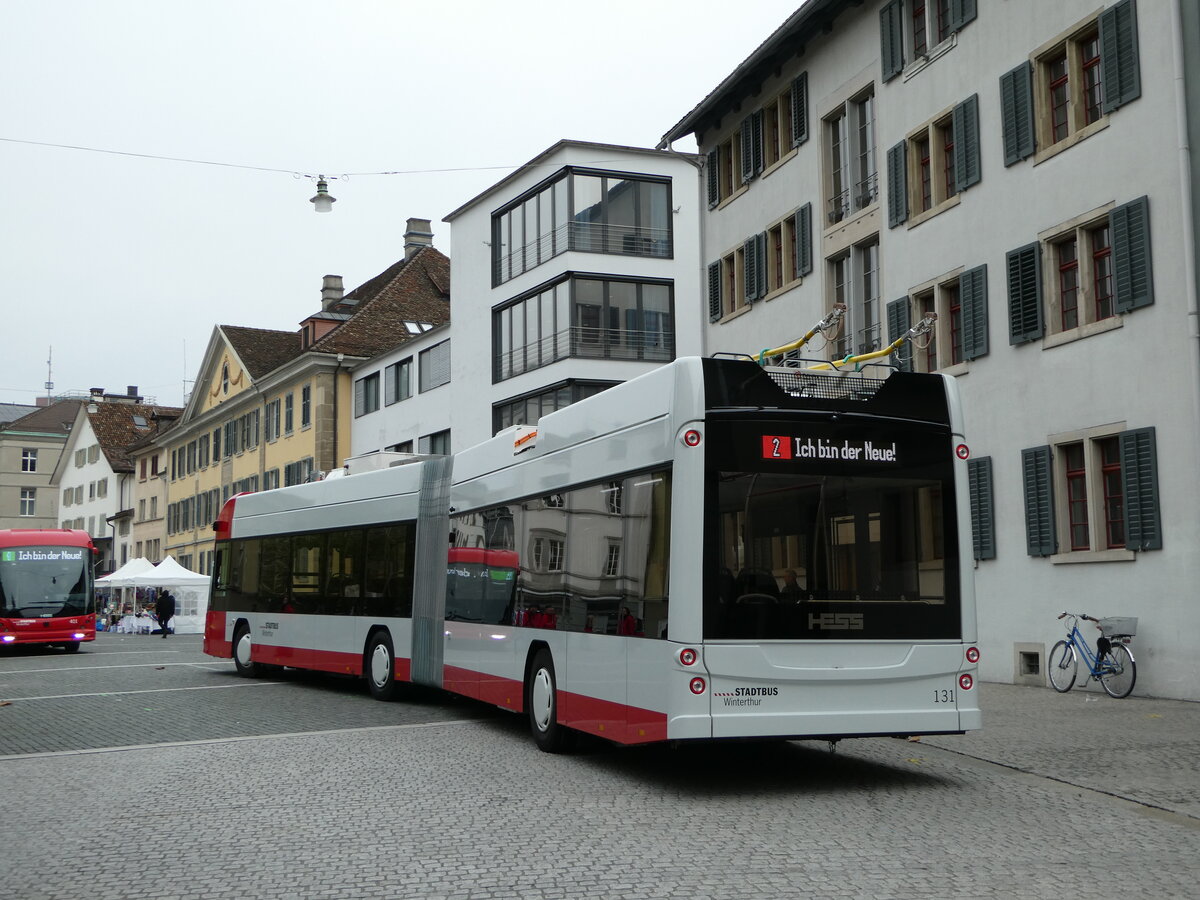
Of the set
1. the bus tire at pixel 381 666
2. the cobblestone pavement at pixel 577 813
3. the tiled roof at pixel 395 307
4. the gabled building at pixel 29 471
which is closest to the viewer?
the cobblestone pavement at pixel 577 813

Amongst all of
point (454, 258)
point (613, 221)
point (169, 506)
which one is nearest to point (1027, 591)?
point (613, 221)

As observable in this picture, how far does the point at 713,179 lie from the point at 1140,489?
Answer: 15.2 meters

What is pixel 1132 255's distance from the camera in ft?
59.1

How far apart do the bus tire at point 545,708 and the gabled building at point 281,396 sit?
37510 millimetres

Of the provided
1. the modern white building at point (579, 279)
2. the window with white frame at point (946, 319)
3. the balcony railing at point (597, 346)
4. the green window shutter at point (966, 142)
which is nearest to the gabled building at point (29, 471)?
the modern white building at point (579, 279)

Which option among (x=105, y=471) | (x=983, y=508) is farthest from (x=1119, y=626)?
(x=105, y=471)

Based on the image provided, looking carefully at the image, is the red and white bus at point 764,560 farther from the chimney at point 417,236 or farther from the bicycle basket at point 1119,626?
the chimney at point 417,236

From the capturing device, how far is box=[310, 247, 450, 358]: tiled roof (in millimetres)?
57188

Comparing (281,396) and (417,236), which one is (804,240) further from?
(417,236)

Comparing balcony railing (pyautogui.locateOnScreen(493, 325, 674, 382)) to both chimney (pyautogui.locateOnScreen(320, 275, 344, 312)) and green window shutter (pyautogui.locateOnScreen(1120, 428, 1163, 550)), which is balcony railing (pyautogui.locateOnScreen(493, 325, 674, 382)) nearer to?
green window shutter (pyautogui.locateOnScreen(1120, 428, 1163, 550))

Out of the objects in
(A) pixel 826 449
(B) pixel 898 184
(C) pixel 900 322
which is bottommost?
(A) pixel 826 449

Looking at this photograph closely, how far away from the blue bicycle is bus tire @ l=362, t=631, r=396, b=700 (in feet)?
27.2

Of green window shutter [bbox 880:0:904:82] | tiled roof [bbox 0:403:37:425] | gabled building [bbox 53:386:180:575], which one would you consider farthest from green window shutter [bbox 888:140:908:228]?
tiled roof [bbox 0:403:37:425]

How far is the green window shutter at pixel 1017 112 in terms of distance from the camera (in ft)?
66.2
